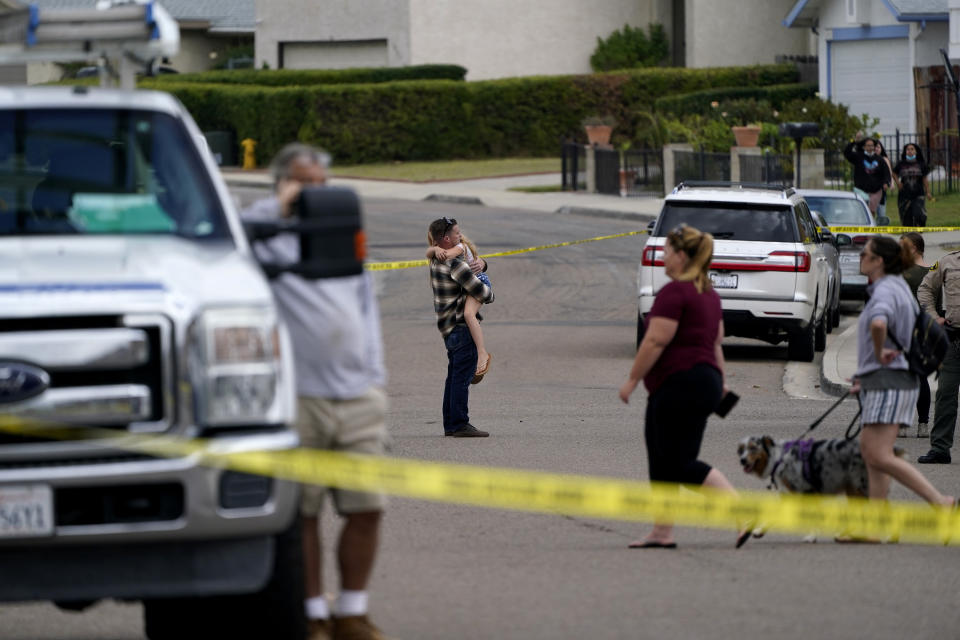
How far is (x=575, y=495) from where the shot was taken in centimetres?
802

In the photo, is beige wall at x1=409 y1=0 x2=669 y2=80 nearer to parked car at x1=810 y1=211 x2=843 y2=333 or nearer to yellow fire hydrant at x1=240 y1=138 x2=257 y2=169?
yellow fire hydrant at x1=240 y1=138 x2=257 y2=169

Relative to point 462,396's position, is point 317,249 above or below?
above

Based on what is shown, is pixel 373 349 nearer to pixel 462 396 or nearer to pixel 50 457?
pixel 50 457

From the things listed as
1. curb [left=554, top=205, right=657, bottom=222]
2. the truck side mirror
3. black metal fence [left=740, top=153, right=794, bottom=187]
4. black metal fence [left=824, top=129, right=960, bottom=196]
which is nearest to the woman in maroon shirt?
the truck side mirror

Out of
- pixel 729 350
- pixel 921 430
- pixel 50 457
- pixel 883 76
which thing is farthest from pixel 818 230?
pixel 883 76

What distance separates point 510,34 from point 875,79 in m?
16.9

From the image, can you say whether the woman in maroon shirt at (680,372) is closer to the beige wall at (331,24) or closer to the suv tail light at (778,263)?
the suv tail light at (778,263)

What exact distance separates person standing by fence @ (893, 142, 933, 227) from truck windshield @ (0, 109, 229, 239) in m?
22.9

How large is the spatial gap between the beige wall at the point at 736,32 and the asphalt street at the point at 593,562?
130ft

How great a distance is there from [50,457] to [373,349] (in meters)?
1.49

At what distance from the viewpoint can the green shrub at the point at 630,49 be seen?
56781 millimetres

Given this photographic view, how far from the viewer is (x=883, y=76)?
139 ft

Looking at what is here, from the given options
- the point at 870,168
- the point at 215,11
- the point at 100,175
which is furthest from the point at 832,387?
the point at 215,11

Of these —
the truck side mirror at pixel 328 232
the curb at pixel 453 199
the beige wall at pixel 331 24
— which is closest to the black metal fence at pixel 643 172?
the curb at pixel 453 199
